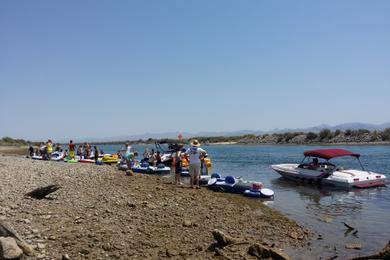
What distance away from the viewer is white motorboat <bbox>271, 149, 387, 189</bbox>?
2269cm

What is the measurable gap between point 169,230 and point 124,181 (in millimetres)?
7970

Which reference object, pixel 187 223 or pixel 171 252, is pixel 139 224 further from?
pixel 171 252

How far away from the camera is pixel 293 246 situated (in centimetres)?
1038

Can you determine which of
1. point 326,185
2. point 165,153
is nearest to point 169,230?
point 326,185

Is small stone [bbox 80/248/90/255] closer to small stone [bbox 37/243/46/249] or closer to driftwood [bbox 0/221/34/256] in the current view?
small stone [bbox 37/243/46/249]

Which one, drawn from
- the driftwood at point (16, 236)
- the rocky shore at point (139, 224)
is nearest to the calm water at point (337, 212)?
the rocky shore at point (139, 224)

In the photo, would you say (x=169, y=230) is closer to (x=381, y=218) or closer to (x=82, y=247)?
(x=82, y=247)

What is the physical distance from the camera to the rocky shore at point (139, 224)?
8.72 m

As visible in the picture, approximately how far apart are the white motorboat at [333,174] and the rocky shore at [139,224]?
9570mm

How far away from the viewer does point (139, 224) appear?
413 inches

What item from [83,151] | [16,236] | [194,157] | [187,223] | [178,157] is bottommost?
[187,223]

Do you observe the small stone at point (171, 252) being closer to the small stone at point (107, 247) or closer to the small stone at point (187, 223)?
the small stone at point (107, 247)

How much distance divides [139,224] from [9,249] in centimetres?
365

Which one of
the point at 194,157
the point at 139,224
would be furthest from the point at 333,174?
the point at 139,224
